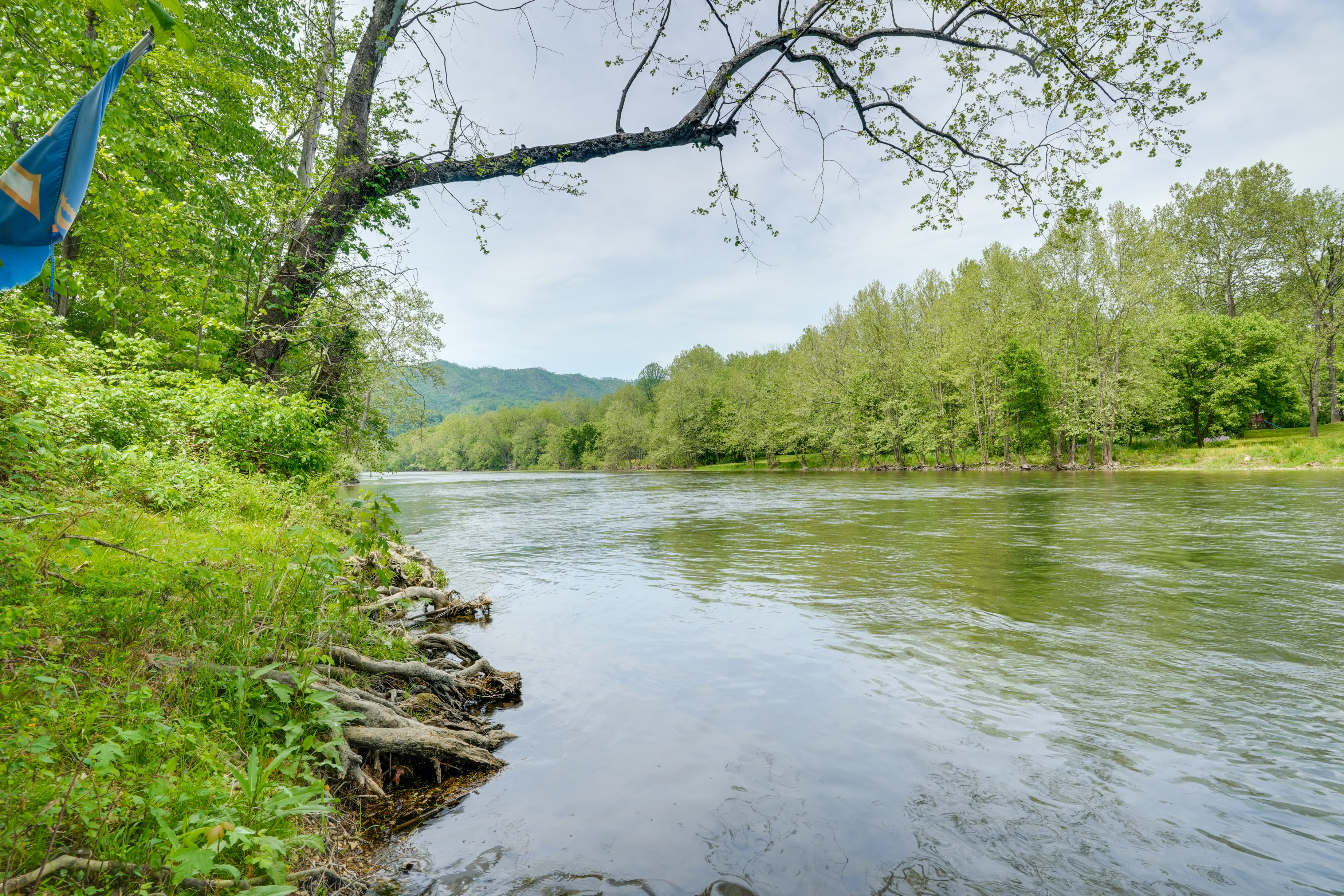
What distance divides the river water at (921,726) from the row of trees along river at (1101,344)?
61.5 feet

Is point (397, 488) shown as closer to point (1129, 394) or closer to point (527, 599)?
point (527, 599)

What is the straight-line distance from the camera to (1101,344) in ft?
140

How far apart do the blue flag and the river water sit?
14.5 feet

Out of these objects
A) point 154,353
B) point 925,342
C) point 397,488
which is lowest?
point 397,488

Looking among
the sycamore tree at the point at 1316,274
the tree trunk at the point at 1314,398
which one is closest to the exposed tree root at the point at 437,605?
the tree trunk at the point at 1314,398

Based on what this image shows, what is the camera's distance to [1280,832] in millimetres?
3818

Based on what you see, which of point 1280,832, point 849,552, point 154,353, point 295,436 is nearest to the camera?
point 1280,832

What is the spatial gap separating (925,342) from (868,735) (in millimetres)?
57189

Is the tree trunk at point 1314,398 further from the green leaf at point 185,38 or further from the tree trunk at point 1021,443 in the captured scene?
the green leaf at point 185,38

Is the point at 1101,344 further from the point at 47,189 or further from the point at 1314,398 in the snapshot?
the point at 47,189

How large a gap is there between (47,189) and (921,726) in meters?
7.65

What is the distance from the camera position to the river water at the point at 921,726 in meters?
3.62

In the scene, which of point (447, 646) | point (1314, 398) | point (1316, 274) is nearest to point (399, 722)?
point (447, 646)

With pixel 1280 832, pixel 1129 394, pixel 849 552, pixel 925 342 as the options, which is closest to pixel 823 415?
pixel 925 342
